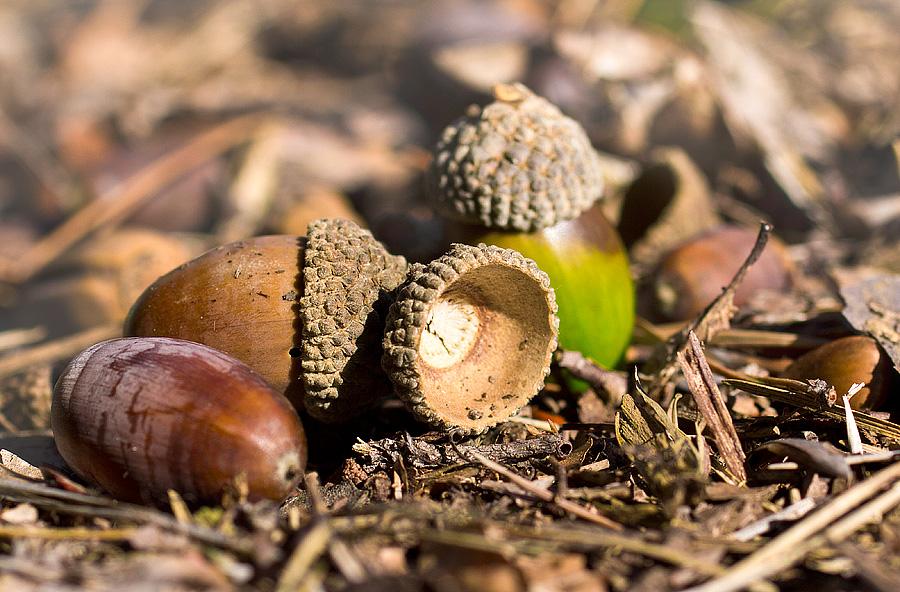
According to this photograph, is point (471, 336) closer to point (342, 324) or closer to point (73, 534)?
point (342, 324)

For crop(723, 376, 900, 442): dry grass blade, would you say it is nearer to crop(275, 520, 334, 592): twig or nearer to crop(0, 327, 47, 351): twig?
crop(275, 520, 334, 592): twig

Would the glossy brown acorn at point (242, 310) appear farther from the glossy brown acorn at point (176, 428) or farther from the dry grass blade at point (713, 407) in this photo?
the dry grass blade at point (713, 407)

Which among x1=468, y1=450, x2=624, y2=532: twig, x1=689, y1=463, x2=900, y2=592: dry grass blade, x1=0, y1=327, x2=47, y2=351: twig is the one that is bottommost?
x1=0, y1=327, x2=47, y2=351: twig

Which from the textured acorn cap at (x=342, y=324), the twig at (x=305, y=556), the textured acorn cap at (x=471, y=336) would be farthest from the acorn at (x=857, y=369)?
the twig at (x=305, y=556)

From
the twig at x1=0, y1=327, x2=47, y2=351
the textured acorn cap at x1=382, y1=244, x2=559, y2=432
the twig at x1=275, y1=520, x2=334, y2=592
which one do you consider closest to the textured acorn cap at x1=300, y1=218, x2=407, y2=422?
the textured acorn cap at x1=382, y1=244, x2=559, y2=432

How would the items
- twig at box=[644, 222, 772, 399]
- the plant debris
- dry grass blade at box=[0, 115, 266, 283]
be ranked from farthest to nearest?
dry grass blade at box=[0, 115, 266, 283]
twig at box=[644, 222, 772, 399]
the plant debris

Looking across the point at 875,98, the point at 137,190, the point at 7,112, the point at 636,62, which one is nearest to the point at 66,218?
the point at 137,190

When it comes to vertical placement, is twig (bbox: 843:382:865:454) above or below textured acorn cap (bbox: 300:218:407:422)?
below

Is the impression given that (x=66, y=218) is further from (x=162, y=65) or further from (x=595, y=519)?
(x=595, y=519)

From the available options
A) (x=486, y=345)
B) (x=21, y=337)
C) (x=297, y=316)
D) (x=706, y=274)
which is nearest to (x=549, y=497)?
(x=486, y=345)
